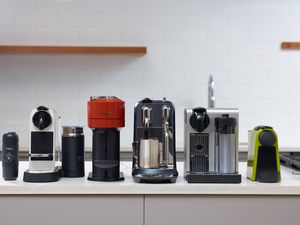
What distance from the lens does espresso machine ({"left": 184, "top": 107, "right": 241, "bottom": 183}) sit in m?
1.84

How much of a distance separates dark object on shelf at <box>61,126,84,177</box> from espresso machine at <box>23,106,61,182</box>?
0.35 feet

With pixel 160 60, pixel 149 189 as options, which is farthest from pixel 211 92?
pixel 149 189

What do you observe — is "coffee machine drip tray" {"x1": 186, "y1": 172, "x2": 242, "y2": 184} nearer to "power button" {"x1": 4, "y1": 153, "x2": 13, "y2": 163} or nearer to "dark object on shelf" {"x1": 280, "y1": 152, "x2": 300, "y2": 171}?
"dark object on shelf" {"x1": 280, "y1": 152, "x2": 300, "y2": 171}

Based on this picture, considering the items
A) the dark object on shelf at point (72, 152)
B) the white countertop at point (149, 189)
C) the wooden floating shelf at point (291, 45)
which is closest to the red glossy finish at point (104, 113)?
the dark object on shelf at point (72, 152)

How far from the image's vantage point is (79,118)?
4027 mm

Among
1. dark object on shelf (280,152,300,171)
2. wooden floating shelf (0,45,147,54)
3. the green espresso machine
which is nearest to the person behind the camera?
the green espresso machine

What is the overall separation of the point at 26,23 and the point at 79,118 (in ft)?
2.92

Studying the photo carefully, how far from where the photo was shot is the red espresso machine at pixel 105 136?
187 cm

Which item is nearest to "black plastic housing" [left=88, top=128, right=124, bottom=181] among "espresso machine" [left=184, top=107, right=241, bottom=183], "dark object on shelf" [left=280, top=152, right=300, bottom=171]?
"espresso machine" [left=184, top=107, right=241, bottom=183]

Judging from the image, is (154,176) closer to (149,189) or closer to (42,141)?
(149,189)

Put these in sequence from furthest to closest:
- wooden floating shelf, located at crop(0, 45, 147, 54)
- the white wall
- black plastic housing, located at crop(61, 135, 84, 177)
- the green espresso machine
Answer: the white wall, wooden floating shelf, located at crop(0, 45, 147, 54), black plastic housing, located at crop(61, 135, 84, 177), the green espresso machine
